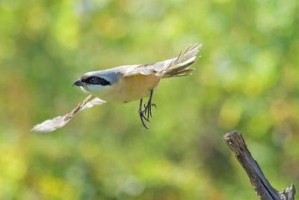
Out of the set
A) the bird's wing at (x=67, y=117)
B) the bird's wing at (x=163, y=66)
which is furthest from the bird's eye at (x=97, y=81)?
the bird's wing at (x=67, y=117)

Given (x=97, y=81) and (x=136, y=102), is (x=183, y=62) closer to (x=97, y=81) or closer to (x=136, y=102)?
(x=97, y=81)

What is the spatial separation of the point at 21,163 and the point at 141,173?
86 cm

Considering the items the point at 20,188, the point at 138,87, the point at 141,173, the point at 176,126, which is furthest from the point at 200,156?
the point at 138,87

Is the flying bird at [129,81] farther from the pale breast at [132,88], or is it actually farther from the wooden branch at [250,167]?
the wooden branch at [250,167]

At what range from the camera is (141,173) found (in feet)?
23.0

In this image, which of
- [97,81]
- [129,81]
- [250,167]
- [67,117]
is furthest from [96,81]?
[250,167]

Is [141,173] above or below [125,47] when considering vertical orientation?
below

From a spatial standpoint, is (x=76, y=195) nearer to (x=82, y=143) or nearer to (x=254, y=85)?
(x=82, y=143)

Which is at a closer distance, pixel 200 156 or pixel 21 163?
pixel 21 163

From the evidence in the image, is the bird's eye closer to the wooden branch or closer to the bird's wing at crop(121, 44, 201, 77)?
the bird's wing at crop(121, 44, 201, 77)

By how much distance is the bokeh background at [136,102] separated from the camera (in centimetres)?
681

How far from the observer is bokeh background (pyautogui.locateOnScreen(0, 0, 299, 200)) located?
6809 mm

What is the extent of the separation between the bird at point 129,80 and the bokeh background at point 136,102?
3468mm

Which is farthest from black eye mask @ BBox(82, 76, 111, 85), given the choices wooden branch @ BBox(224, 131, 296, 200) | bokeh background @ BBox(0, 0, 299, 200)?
bokeh background @ BBox(0, 0, 299, 200)
